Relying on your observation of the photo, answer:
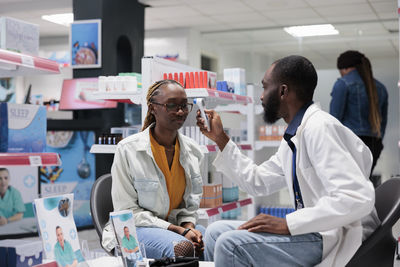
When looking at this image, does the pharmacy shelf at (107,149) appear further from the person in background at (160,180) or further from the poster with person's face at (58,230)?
the poster with person's face at (58,230)

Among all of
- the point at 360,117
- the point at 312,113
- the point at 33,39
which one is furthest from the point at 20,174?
the point at 312,113

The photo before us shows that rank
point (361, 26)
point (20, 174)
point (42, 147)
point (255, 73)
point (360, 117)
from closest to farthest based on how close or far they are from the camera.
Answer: point (42, 147)
point (360, 117)
point (20, 174)
point (361, 26)
point (255, 73)

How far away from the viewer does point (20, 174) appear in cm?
624

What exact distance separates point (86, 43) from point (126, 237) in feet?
19.9

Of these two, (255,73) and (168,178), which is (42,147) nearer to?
(168,178)

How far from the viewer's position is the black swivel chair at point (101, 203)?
298 cm

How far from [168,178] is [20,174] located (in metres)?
3.85

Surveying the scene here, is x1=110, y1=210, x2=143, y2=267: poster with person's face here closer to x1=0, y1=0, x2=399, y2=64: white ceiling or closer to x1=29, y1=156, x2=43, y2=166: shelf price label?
x1=29, y1=156, x2=43, y2=166: shelf price label

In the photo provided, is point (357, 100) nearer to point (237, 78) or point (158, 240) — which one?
point (237, 78)

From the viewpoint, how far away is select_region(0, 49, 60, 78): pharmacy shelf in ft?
9.53

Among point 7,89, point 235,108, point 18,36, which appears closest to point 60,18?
point 7,89

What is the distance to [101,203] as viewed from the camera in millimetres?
3076

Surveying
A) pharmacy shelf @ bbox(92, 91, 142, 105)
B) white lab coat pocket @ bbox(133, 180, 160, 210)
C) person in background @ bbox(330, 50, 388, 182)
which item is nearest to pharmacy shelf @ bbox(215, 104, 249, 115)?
person in background @ bbox(330, 50, 388, 182)

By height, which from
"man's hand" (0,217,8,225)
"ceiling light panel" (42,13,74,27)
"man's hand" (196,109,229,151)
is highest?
"ceiling light panel" (42,13,74,27)
